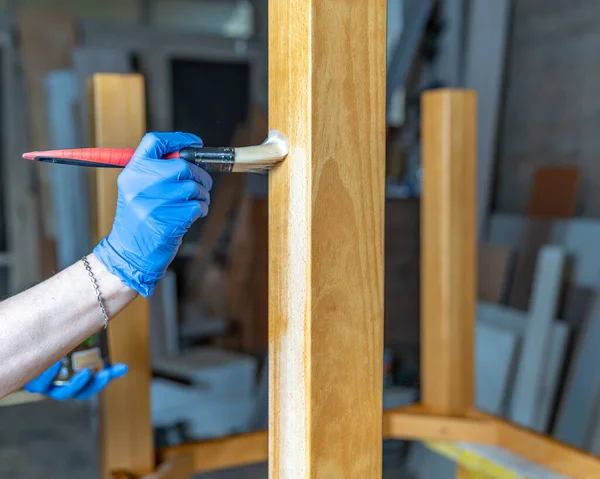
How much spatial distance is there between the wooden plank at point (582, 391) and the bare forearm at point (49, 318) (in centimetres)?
223

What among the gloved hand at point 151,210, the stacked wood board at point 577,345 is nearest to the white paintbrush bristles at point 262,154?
the gloved hand at point 151,210

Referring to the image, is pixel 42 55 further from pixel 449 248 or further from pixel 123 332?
pixel 449 248

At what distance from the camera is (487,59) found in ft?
10.9

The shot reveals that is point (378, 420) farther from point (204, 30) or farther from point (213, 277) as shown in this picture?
point (204, 30)

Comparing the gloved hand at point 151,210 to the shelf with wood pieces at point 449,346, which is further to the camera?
the shelf with wood pieces at point 449,346

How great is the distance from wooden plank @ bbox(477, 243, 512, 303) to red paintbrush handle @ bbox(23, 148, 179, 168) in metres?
2.65

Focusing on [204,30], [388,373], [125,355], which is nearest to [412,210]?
[388,373]

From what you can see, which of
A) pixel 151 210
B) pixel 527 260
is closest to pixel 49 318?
pixel 151 210

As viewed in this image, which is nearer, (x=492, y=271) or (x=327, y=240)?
(x=327, y=240)

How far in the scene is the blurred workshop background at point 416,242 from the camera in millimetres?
2678

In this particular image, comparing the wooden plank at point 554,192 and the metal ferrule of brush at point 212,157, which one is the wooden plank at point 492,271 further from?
the metal ferrule of brush at point 212,157

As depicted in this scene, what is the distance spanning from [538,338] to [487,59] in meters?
1.58

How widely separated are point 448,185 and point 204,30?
503 cm

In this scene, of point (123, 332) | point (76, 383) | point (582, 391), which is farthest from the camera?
point (582, 391)
